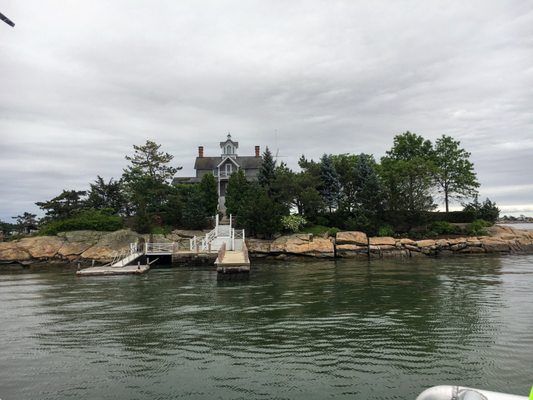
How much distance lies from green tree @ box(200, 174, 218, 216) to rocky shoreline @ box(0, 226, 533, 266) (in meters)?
5.85

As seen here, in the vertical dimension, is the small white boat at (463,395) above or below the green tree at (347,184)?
below

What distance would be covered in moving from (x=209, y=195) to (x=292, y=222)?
10916mm

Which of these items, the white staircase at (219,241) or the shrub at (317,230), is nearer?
the white staircase at (219,241)

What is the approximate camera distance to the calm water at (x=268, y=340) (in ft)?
27.0

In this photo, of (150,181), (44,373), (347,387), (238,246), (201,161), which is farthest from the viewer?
(201,161)

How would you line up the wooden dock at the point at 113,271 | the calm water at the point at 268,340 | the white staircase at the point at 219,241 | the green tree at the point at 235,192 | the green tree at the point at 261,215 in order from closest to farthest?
the calm water at the point at 268,340, the wooden dock at the point at 113,271, the white staircase at the point at 219,241, the green tree at the point at 261,215, the green tree at the point at 235,192

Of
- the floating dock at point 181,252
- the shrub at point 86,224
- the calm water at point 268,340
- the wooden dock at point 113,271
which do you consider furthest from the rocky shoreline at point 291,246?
the calm water at point 268,340

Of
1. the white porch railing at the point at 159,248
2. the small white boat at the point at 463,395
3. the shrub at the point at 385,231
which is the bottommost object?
the small white boat at the point at 463,395

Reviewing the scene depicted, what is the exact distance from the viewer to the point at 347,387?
8008 millimetres

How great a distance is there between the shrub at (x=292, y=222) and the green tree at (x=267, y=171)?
19.1ft

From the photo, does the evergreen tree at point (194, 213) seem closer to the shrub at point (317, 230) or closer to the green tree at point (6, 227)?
the shrub at point (317, 230)

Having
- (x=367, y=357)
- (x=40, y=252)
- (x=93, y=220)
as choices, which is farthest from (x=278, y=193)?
(x=367, y=357)

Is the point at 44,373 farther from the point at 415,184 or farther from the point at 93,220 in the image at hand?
the point at 415,184

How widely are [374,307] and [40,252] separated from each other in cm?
3381
